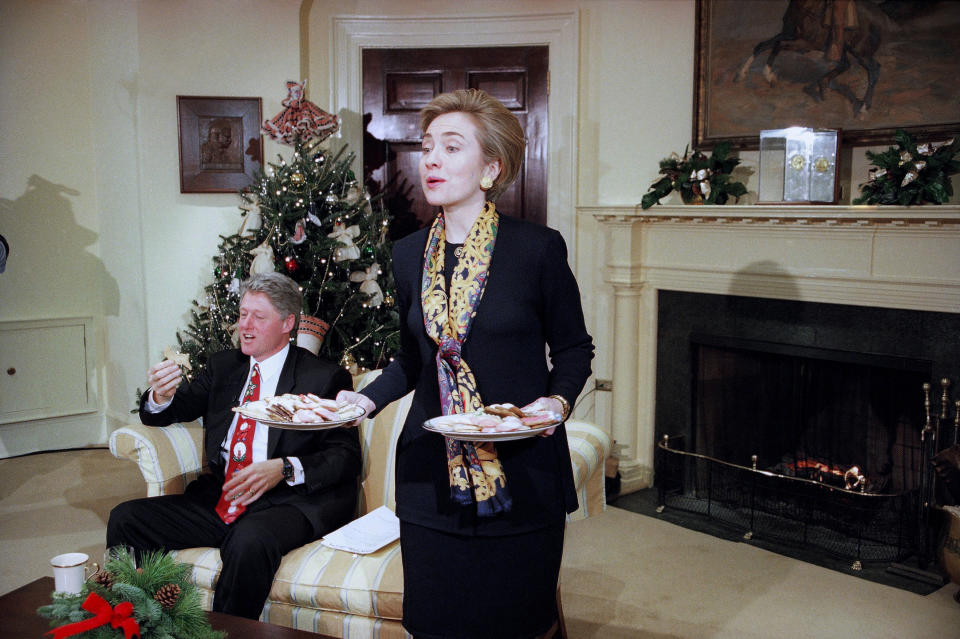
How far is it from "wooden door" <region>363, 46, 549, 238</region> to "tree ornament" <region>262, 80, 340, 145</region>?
68 cm

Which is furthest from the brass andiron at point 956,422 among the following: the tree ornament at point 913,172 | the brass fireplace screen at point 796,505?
the tree ornament at point 913,172

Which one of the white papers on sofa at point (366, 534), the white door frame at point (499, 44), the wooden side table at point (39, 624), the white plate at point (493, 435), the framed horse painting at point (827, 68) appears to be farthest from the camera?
the white door frame at point (499, 44)

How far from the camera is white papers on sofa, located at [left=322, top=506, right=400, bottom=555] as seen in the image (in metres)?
2.61

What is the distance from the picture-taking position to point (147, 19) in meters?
4.81

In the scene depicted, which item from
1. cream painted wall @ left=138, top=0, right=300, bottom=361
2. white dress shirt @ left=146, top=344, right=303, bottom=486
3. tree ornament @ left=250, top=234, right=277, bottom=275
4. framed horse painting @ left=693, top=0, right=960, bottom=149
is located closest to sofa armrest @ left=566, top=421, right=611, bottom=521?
white dress shirt @ left=146, top=344, right=303, bottom=486

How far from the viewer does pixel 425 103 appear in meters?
4.90

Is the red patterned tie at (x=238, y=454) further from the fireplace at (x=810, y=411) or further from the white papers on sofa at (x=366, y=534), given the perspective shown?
the fireplace at (x=810, y=411)

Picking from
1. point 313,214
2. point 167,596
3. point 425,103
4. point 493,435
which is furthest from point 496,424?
point 425,103

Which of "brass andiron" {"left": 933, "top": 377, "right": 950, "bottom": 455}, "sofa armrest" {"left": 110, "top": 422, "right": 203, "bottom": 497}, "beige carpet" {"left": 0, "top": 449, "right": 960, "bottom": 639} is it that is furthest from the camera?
"brass andiron" {"left": 933, "top": 377, "right": 950, "bottom": 455}

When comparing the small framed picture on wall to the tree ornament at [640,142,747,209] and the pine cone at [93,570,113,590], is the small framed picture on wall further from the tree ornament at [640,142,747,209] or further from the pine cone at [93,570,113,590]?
the pine cone at [93,570,113,590]

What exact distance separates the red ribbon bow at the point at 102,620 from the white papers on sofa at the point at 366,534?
0.94m

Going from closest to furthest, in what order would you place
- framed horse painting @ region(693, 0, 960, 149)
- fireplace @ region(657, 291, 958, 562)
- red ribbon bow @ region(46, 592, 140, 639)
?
red ribbon bow @ region(46, 592, 140, 639)
framed horse painting @ region(693, 0, 960, 149)
fireplace @ region(657, 291, 958, 562)

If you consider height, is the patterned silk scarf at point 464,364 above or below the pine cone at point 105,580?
above

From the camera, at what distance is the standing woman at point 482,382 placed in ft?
5.77
